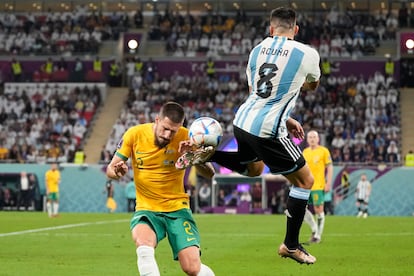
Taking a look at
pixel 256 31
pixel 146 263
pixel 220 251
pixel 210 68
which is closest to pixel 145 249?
pixel 146 263

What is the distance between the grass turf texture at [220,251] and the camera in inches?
645

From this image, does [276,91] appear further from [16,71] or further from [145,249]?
[16,71]

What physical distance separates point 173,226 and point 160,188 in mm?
484

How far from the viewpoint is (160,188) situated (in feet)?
38.0

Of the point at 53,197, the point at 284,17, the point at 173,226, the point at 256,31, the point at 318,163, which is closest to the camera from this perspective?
the point at 284,17

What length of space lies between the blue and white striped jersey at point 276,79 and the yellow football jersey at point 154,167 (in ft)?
3.12

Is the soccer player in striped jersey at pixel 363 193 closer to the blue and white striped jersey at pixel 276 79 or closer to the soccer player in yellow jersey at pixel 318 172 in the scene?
the soccer player in yellow jersey at pixel 318 172

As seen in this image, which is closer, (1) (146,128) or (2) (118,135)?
(1) (146,128)

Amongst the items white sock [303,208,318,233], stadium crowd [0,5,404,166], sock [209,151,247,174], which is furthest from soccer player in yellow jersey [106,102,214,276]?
stadium crowd [0,5,404,166]

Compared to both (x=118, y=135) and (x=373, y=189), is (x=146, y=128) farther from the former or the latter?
(x=118, y=135)

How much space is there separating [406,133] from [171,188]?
41.9 metres

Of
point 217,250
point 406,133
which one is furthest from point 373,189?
point 217,250

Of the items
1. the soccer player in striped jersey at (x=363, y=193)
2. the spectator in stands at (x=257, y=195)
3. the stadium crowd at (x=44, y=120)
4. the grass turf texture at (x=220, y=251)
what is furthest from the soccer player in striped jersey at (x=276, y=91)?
the stadium crowd at (x=44, y=120)

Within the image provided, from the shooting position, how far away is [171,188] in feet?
38.1
